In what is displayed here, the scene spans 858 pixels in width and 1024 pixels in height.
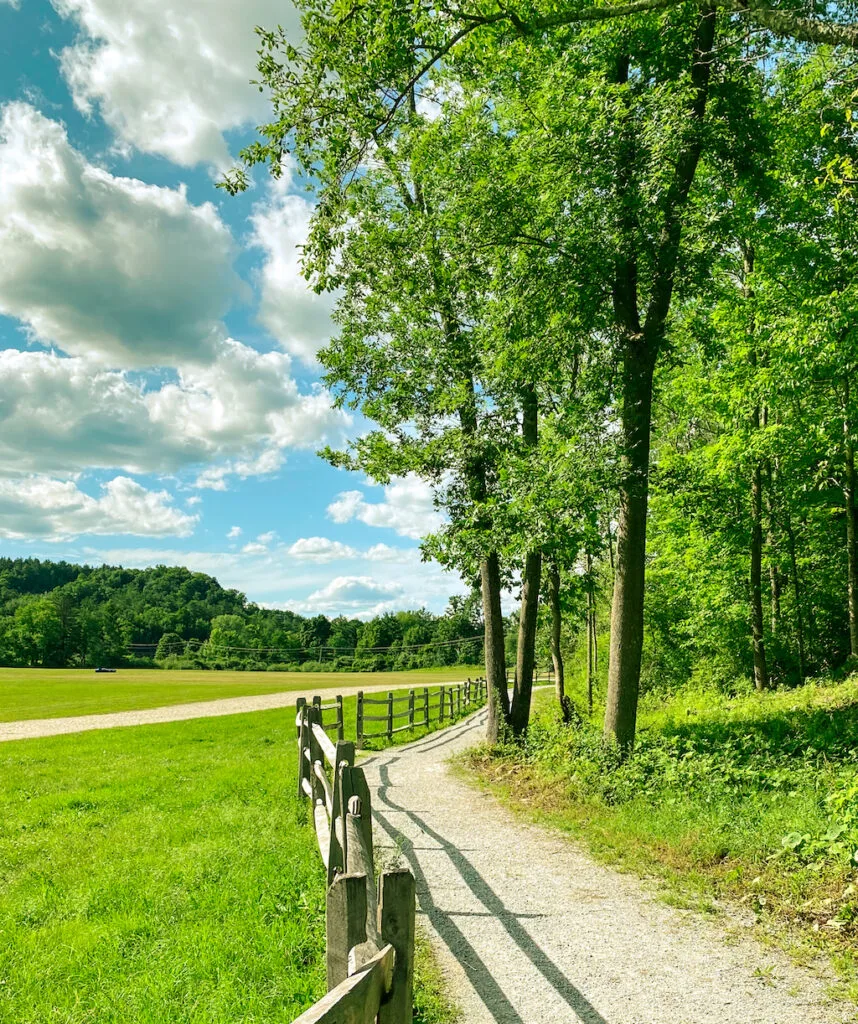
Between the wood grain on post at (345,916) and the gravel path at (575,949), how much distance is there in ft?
6.73

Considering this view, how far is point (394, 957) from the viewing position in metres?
2.76

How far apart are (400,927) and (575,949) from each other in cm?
325

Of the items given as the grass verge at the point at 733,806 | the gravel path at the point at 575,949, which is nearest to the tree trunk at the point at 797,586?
the grass verge at the point at 733,806

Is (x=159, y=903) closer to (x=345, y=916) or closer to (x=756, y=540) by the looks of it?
(x=345, y=916)

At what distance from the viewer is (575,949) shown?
207 inches

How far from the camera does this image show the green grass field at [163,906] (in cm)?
444

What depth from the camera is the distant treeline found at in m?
99.3

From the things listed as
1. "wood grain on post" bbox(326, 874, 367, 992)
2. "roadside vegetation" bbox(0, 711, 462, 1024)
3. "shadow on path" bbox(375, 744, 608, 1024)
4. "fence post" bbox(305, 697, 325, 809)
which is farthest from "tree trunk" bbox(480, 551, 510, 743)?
"wood grain on post" bbox(326, 874, 367, 992)

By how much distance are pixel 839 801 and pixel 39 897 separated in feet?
26.1

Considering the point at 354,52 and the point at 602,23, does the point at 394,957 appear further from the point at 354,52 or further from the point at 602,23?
the point at 602,23

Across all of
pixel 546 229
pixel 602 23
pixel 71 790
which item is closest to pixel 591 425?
pixel 546 229

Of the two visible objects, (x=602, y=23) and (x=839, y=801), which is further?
(x=602, y=23)

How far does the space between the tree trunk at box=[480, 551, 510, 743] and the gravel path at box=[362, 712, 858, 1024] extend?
248 inches

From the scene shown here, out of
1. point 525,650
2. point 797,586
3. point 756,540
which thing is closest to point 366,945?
point 525,650
